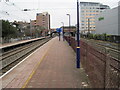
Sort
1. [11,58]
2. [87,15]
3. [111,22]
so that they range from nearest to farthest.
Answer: [11,58], [111,22], [87,15]

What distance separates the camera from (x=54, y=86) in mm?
6230

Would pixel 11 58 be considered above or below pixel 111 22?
below

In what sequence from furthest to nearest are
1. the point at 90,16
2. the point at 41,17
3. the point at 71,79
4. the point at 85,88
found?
the point at 41,17
the point at 90,16
the point at 71,79
the point at 85,88

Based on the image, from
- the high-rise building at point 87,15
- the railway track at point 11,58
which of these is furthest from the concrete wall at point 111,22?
the high-rise building at point 87,15

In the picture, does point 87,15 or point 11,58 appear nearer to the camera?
point 11,58

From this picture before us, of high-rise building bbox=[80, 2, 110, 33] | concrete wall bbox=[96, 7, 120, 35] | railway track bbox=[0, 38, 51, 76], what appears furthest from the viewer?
high-rise building bbox=[80, 2, 110, 33]

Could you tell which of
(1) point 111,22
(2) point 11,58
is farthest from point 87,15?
(2) point 11,58

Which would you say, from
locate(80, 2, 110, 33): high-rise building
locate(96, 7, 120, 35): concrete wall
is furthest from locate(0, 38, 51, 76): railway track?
locate(80, 2, 110, 33): high-rise building

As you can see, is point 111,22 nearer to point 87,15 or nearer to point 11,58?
point 11,58

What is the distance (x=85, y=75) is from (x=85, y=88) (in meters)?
1.85

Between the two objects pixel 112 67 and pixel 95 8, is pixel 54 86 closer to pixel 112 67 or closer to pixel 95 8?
pixel 112 67

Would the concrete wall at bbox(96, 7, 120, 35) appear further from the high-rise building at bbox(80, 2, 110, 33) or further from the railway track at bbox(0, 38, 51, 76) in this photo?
the high-rise building at bbox(80, 2, 110, 33)

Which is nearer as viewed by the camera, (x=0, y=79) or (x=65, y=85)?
(x=65, y=85)

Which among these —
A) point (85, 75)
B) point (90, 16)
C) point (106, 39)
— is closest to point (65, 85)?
point (85, 75)
